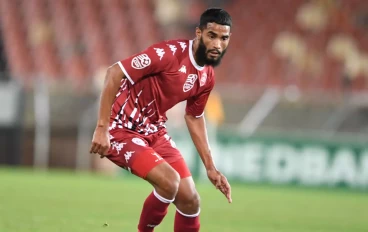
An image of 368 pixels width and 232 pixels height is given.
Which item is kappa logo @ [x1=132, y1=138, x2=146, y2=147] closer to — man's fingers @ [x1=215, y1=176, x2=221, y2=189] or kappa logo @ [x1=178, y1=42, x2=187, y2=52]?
man's fingers @ [x1=215, y1=176, x2=221, y2=189]

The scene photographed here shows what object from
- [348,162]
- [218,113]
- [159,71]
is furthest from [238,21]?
[159,71]

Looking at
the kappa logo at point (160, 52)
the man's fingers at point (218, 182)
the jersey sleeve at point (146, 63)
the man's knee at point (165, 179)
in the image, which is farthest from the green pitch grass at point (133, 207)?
the kappa logo at point (160, 52)

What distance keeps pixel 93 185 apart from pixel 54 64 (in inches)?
283

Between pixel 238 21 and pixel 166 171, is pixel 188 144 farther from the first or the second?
pixel 166 171

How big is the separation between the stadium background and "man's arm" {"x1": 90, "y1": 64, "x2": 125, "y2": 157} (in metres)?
5.46

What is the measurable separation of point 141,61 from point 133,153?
0.73 meters

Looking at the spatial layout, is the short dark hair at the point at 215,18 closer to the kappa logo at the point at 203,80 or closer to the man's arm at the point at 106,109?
the kappa logo at the point at 203,80

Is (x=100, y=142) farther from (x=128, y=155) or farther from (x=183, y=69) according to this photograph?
(x=183, y=69)

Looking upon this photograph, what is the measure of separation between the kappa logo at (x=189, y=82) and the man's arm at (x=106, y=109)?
0.68 metres

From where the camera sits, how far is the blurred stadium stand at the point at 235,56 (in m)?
16.8

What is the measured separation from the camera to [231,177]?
686 inches

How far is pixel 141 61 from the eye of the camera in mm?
6480

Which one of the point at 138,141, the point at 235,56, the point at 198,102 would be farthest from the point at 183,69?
the point at 235,56

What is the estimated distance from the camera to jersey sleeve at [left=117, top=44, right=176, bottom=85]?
6434mm
